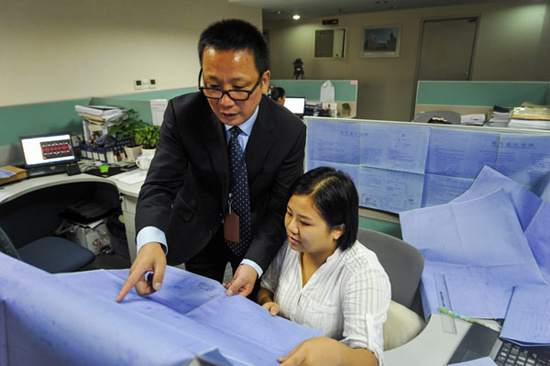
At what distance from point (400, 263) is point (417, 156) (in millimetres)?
514

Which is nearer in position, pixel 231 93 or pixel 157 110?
pixel 231 93

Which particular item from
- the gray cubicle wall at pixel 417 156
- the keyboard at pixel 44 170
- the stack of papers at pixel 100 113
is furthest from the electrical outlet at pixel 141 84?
the gray cubicle wall at pixel 417 156

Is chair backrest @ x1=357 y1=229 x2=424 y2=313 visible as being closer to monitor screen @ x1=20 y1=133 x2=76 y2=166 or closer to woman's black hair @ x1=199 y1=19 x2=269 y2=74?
woman's black hair @ x1=199 y1=19 x2=269 y2=74

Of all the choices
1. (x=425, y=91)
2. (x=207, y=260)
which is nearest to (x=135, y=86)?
(x=207, y=260)

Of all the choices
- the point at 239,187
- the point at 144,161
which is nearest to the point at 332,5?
the point at 144,161

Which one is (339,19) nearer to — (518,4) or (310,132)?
(518,4)

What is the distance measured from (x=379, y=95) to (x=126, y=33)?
15.5 feet

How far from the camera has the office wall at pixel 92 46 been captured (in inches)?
106

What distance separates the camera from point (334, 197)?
0.95 metres

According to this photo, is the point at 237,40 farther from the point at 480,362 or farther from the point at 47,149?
the point at 47,149

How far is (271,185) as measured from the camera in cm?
115

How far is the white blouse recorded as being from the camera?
847 mm

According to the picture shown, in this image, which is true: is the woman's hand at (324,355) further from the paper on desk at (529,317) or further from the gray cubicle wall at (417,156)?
the gray cubicle wall at (417,156)

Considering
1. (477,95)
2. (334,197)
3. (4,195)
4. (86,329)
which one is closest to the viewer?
(86,329)
